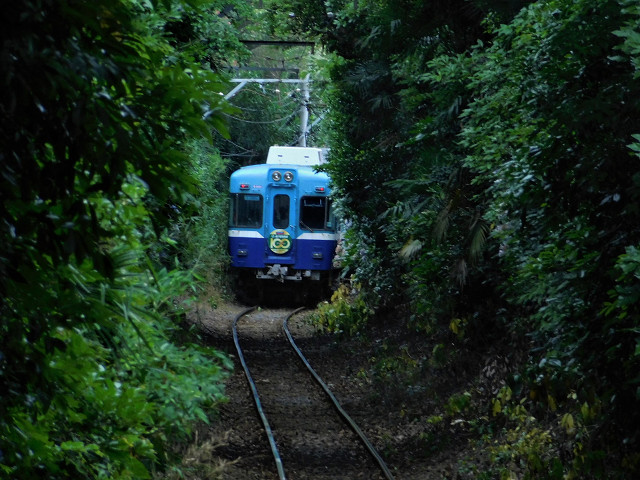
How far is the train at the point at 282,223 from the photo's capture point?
21359 mm

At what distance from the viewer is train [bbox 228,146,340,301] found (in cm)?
2136

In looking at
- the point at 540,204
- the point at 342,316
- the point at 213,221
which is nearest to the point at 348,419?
the point at 540,204

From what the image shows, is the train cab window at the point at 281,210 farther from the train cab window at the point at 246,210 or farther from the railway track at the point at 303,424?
the railway track at the point at 303,424

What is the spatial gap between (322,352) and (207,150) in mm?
10802

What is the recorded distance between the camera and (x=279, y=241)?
21.4 meters

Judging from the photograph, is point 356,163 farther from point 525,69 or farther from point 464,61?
point 525,69

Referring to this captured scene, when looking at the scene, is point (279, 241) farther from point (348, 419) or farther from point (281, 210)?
point (348, 419)

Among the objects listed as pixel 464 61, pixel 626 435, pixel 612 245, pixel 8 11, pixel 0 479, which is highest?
pixel 464 61

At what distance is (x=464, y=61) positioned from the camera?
8.33 meters

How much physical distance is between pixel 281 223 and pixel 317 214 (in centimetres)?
96

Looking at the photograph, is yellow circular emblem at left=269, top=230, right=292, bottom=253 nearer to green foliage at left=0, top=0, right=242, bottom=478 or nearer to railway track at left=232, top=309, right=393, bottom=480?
railway track at left=232, top=309, right=393, bottom=480

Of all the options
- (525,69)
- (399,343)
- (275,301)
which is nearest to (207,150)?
(275,301)

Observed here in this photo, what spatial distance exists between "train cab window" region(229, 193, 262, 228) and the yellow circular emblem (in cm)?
48

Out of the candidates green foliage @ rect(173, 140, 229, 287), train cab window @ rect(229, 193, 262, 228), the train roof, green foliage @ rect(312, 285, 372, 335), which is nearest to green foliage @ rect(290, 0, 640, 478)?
green foliage @ rect(312, 285, 372, 335)
